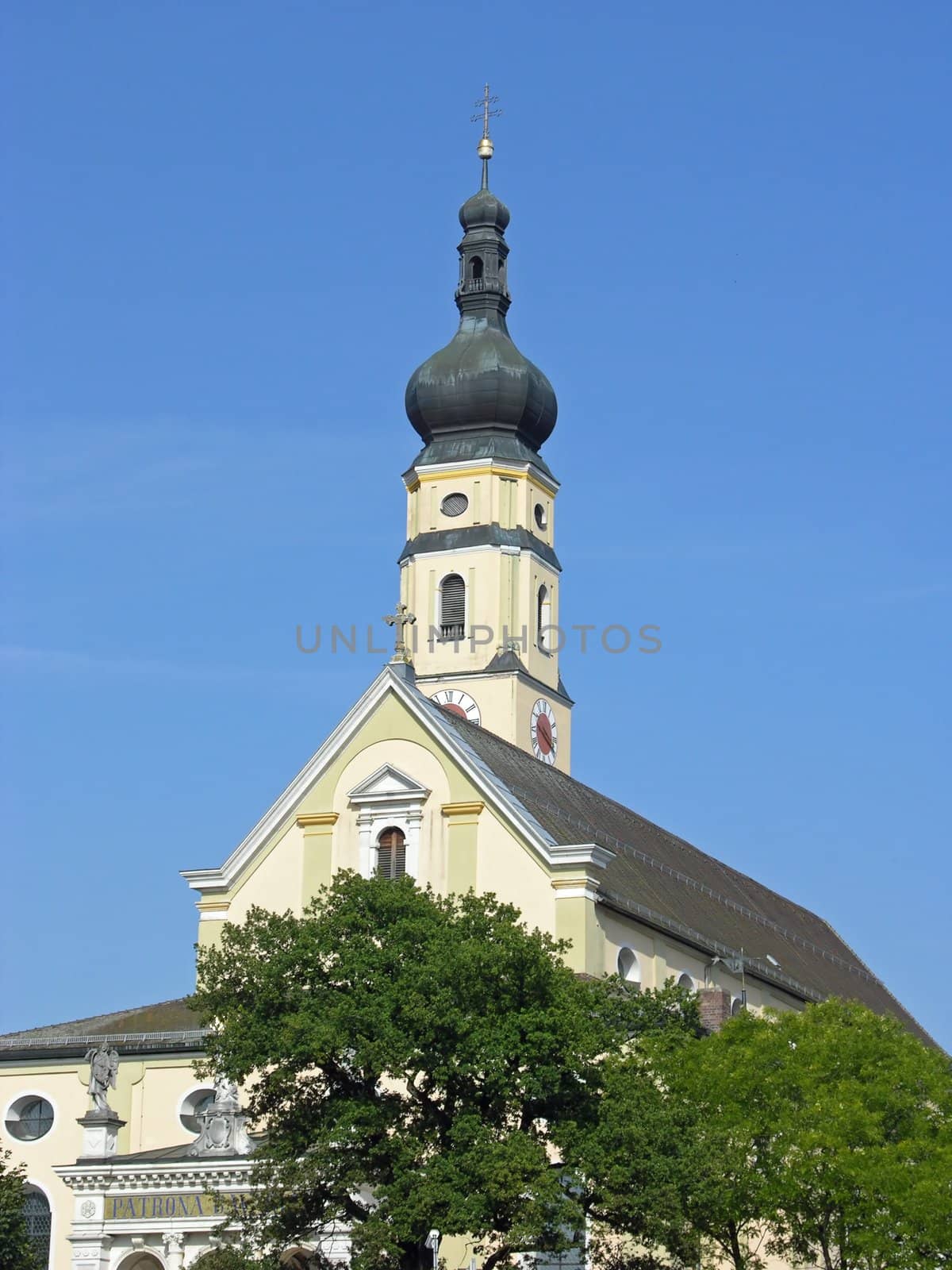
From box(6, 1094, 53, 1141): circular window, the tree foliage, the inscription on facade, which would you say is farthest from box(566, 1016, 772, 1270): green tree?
box(6, 1094, 53, 1141): circular window

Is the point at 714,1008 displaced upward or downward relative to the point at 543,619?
downward

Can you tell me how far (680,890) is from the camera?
7250 cm

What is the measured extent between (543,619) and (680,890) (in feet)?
64.1

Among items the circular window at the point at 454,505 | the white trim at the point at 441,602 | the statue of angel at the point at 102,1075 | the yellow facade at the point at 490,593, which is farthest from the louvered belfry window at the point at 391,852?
the circular window at the point at 454,505

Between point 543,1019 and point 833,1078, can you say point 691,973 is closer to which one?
point 833,1078

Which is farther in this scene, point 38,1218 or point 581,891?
point 38,1218

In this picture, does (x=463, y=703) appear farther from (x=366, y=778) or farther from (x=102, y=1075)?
(x=102, y=1075)

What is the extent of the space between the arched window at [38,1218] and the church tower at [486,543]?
28709mm

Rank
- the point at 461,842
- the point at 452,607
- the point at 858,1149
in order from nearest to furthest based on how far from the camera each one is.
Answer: the point at 858,1149 → the point at 461,842 → the point at 452,607

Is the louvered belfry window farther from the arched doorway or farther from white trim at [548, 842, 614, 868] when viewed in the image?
the arched doorway

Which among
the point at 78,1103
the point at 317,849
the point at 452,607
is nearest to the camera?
the point at 317,849

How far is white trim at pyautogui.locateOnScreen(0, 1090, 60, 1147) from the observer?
207 feet

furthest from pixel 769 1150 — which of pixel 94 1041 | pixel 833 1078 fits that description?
pixel 94 1041

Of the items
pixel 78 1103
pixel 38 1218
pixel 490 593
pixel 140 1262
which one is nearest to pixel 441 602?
pixel 490 593
